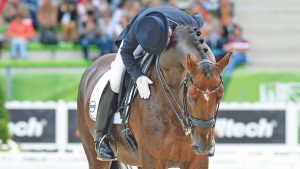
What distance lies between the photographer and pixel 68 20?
18.4 meters

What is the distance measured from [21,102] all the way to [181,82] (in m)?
8.76

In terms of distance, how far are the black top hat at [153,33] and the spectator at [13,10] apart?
11.8 m

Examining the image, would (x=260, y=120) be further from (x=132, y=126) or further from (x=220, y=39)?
(x=132, y=126)

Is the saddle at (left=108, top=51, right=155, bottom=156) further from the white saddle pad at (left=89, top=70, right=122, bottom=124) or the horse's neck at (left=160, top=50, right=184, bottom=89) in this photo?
the white saddle pad at (left=89, top=70, right=122, bottom=124)

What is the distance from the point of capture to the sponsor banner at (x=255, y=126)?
13.8m

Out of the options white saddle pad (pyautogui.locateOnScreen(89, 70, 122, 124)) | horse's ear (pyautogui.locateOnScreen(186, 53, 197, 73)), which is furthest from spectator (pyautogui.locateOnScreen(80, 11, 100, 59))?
horse's ear (pyautogui.locateOnScreen(186, 53, 197, 73))

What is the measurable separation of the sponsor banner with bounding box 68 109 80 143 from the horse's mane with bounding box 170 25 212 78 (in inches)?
301

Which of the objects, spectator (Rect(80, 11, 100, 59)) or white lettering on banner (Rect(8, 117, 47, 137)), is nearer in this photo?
white lettering on banner (Rect(8, 117, 47, 137))

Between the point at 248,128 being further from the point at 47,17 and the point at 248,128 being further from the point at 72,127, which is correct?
the point at 47,17

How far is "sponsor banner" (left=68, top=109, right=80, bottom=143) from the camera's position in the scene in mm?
13898

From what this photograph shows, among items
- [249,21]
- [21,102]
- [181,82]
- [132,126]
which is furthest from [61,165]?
[249,21]

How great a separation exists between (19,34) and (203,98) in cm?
1249

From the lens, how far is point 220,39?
55.7ft

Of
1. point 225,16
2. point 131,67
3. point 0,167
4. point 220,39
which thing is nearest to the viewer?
point 131,67
